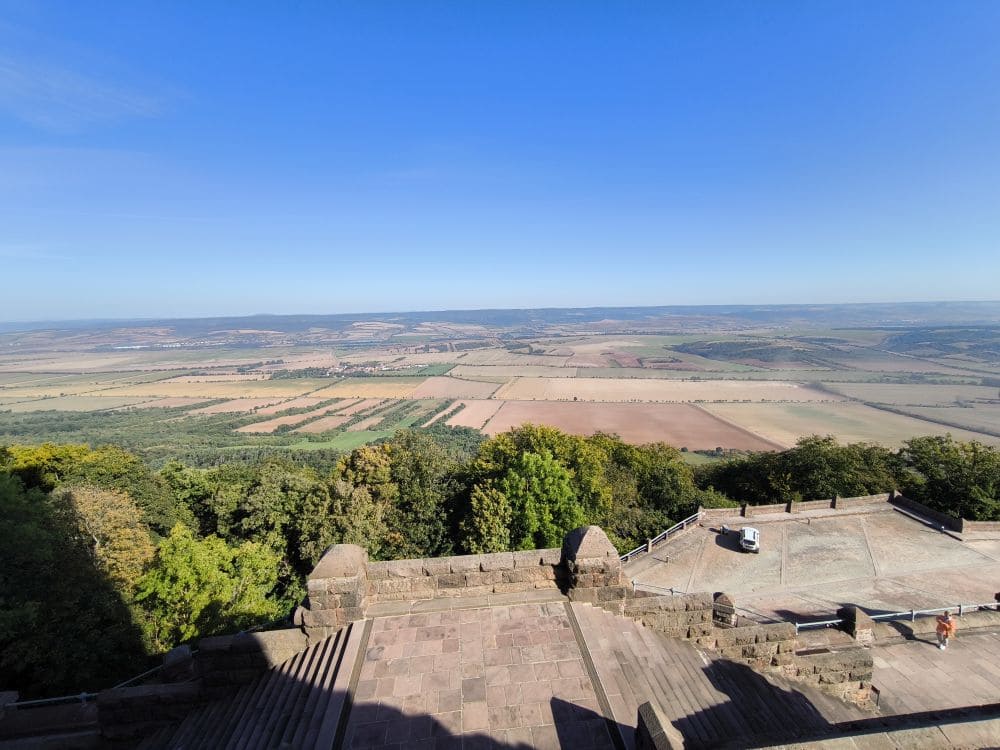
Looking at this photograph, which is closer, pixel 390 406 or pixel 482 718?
pixel 482 718

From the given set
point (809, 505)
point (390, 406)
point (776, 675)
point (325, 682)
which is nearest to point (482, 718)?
point (325, 682)

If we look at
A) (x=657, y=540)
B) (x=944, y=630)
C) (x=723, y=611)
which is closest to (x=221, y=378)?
(x=657, y=540)

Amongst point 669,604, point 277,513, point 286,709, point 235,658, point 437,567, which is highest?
point 437,567

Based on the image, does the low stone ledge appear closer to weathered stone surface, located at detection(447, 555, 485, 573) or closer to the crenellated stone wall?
the crenellated stone wall

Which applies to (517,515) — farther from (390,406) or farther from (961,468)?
(390,406)

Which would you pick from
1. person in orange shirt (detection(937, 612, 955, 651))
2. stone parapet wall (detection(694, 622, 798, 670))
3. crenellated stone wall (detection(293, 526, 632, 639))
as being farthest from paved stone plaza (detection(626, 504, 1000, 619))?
crenellated stone wall (detection(293, 526, 632, 639))

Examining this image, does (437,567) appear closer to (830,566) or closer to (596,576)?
(596,576)
